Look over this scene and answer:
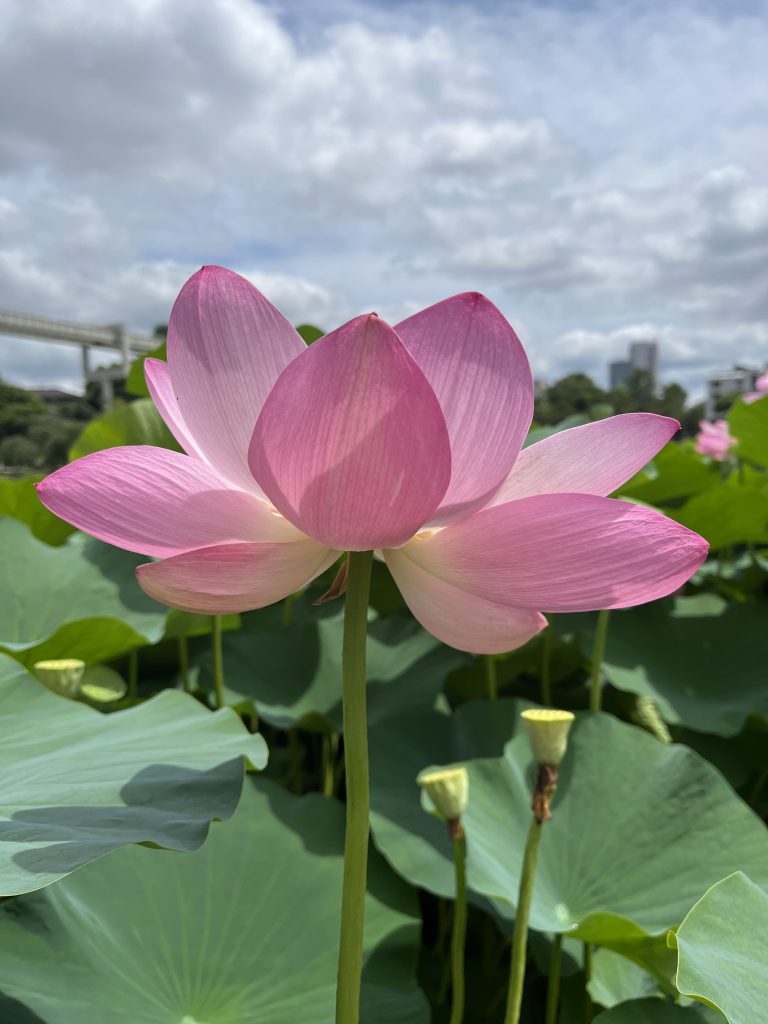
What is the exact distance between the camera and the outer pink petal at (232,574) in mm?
327

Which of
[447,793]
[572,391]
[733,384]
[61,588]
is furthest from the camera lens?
[572,391]

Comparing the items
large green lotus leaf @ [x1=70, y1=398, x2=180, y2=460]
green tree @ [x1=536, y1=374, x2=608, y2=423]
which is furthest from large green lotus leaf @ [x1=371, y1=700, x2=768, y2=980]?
green tree @ [x1=536, y1=374, x2=608, y2=423]

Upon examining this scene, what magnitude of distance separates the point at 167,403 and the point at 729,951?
0.38 metres

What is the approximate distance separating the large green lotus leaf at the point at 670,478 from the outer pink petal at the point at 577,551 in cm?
106

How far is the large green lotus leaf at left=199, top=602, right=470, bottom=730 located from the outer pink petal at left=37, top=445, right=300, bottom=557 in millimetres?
657

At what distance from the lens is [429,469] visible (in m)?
0.30

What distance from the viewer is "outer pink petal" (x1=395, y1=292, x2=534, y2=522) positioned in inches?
12.8

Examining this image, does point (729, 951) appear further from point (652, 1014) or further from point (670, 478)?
point (670, 478)

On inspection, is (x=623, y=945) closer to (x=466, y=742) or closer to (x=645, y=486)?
(x=466, y=742)

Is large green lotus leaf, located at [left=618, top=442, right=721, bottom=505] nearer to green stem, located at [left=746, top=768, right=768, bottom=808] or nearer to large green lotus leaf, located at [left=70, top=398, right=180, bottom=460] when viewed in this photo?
green stem, located at [left=746, top=768, right=768, bottom=808]

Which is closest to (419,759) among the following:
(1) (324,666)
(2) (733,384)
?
(1) (324,666)

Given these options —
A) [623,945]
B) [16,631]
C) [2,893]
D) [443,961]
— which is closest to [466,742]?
[443,961]

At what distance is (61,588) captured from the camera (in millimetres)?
997

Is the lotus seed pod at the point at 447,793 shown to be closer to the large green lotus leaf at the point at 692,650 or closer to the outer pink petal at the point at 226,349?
the outer pink petal at the point at 226,349
